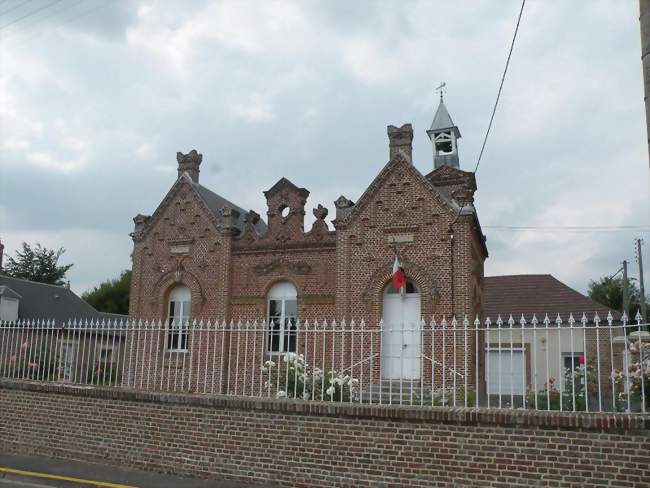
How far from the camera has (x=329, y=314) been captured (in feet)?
61.4

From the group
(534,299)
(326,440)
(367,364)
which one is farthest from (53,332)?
(534,299)

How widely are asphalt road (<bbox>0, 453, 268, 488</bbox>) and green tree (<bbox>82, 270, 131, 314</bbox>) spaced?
158 feet

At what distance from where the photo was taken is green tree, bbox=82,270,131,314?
57625mm

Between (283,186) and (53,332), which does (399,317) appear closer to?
(283,186)

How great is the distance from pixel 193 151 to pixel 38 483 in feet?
48.2

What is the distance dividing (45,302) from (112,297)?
2178cm

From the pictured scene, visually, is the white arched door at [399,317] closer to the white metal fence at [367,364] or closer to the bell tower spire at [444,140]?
the white metal fence at [367,364]

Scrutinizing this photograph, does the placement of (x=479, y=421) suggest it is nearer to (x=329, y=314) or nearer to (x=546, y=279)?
(x=329, y=314)

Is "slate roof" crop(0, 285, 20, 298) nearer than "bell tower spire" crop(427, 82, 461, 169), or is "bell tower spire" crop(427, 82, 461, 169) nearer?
"bell tower spire" crop(427, 82, 461, 169)

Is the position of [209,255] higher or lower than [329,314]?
higher

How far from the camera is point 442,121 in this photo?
78.9 ft

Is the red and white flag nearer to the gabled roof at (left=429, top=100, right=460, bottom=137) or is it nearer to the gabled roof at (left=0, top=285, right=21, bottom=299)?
the gabled roof at (left=429, top=100, right=460, bottom=137)

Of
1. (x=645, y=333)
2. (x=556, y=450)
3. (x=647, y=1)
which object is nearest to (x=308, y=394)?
(x=556, y=450)

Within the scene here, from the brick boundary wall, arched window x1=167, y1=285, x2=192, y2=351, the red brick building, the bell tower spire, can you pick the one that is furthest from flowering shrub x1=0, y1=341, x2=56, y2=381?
the bell tower spire
